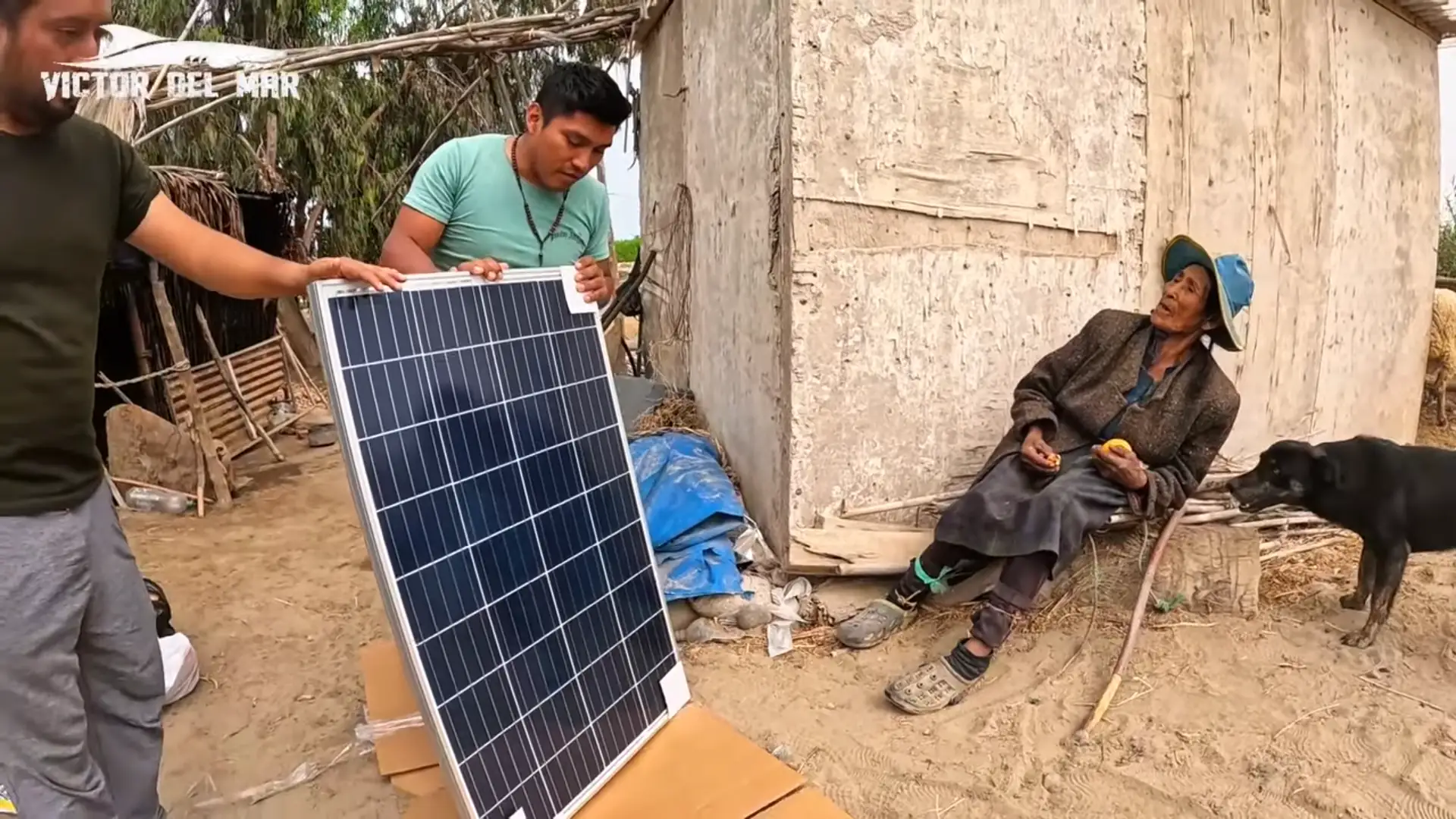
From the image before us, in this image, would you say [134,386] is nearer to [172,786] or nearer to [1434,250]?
[172,786]

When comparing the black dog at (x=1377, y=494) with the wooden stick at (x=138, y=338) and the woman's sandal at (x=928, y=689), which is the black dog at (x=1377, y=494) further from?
the wooden stick at (x=138, y=338)

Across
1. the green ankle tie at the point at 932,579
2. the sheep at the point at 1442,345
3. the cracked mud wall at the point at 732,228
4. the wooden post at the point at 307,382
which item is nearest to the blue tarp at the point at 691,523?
the cracked mud wall at the point at 732,228

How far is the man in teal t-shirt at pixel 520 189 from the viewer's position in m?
2.56

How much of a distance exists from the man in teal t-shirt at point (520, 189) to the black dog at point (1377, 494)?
2.71 m

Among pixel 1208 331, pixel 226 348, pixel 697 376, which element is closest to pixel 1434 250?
pixel 1208 331

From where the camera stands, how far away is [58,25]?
1.53 metres

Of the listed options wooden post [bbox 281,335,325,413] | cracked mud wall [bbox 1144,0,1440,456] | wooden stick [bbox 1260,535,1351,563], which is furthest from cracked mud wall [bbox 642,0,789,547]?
wooden post [bbox 281,335,325,413]

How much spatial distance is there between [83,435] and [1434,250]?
674cm

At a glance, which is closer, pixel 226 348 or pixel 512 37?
pixel 512 37

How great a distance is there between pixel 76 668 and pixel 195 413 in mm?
5319

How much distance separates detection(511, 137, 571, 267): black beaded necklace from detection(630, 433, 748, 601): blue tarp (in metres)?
1.16

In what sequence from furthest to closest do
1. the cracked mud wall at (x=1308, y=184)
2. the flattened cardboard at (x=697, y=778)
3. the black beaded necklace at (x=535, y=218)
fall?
the cracked mud wall at (x=1308, y=184) → the black beaded necklace at (x=535, y=218) → the flattened cardboard at (x=697, y=778)

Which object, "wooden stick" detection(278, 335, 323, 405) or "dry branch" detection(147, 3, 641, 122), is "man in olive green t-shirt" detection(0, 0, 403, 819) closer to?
"dry branch" detection(147, 3, 641, 122)

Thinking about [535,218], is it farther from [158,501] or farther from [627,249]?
[627,249]
